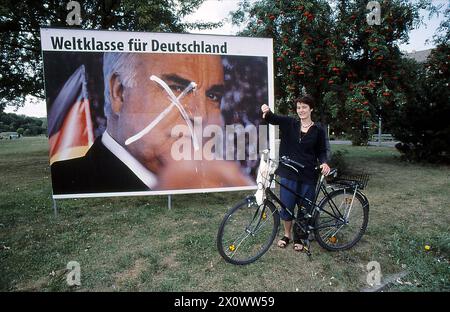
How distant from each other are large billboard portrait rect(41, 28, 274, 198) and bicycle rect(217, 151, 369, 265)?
2163 mm

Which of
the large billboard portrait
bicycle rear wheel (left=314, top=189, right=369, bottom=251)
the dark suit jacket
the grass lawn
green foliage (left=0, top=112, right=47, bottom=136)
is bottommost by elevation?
the grass lawn

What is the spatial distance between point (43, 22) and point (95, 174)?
1018cm

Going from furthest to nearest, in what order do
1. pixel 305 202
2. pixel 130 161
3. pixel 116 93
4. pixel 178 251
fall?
pixel 130 161, pixel 116 93, pixel 178 251, pixel 305 202

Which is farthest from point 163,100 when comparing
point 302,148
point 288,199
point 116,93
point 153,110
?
point 288,199

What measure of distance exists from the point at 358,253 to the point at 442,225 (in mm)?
2280

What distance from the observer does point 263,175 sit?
387 centimetres

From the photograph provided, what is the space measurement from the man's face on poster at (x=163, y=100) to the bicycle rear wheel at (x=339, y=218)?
9.23 ft

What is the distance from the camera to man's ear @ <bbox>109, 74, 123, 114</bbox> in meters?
5.51

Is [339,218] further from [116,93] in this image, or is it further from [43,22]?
[43,22]

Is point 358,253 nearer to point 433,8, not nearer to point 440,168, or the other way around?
point 433,8

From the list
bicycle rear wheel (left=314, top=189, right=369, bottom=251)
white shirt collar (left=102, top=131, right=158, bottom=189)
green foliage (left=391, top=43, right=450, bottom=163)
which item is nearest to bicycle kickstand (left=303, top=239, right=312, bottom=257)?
bicycle rear wheel (left=314, top=189, right=369, bottom=251)

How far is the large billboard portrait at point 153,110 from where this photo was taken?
5.36 meters

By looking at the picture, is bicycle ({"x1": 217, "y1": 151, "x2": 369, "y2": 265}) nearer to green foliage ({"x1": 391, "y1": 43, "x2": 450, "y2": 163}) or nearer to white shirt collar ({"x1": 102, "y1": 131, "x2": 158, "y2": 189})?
white shirt collar ({"x1": 102, "y1": 131, "x2": 158, "y2": 189})
